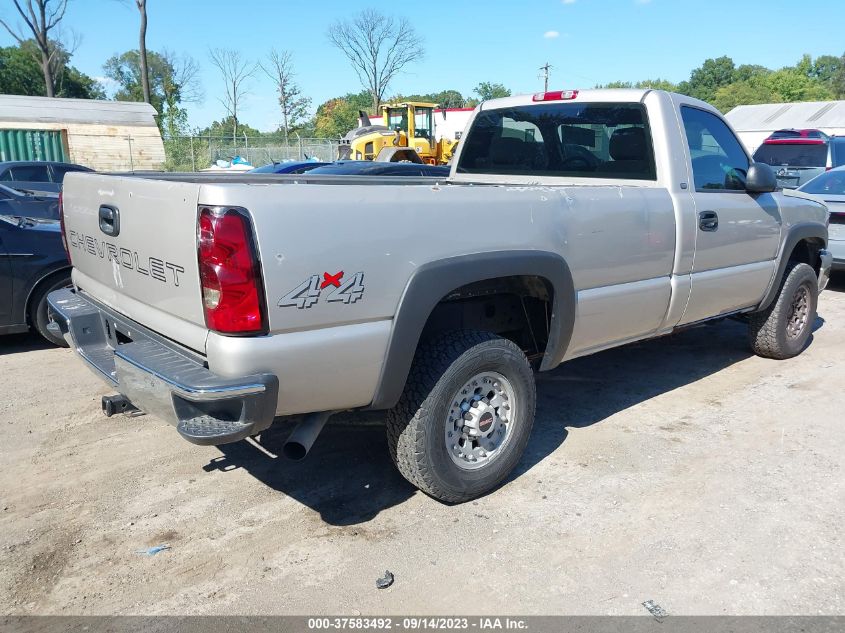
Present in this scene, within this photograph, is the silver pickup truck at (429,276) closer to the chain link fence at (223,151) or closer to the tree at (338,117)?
the chain link fence at (223,151)

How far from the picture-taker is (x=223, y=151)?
31.4 m

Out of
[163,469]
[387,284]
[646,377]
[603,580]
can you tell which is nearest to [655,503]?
[603,580]

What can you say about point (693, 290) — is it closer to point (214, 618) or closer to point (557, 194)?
point (557, 194)

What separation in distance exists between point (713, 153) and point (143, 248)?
3756mm

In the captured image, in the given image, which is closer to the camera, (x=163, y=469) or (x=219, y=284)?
(x=219, y=284)

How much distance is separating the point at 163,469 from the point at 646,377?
3.65 meters

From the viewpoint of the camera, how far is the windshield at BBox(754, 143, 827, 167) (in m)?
14.5

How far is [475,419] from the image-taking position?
136 inches

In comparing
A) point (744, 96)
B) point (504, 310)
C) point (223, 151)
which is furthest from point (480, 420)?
point (744, 96)

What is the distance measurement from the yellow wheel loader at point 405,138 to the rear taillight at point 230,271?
59.1 feet

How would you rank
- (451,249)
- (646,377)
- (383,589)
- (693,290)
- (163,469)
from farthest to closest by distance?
(646,377) < (693,290) < (163,469) < (451,249) < (383,589)

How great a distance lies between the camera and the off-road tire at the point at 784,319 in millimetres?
5598

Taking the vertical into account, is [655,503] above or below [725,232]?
below

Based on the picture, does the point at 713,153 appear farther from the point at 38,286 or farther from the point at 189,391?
the point at 38,286
